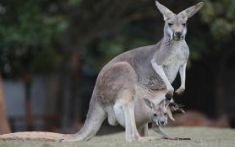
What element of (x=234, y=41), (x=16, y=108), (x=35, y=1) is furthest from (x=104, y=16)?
(x=16, y=108)

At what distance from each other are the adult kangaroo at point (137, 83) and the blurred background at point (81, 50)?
175 inches

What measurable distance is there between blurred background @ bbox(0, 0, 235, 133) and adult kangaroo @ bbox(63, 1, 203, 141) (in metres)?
4.44

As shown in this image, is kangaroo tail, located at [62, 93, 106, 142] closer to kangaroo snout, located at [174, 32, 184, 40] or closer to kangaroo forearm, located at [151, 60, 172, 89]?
kangaroo forearm, located at [151, 60, 172, 89]

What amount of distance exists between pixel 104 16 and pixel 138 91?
30.8ft

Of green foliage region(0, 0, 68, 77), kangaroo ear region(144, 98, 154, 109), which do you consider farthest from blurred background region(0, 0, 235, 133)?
kangaroo ear region(144, 98, 154, 109)

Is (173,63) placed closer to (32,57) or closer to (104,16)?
(104,16)

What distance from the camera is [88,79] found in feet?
80.0

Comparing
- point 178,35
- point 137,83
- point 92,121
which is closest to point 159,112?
point 137,83

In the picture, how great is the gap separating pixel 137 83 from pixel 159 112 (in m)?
0.42

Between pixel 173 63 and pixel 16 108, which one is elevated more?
pixel 173 63

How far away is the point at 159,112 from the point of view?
8.52m

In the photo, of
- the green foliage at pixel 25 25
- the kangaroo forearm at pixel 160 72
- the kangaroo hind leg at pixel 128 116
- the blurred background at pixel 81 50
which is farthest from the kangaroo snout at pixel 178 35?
the green foliage at pixel 25 25

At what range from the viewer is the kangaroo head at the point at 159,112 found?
27.8ft

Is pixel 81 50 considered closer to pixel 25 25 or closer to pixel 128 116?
pixel 25 25
